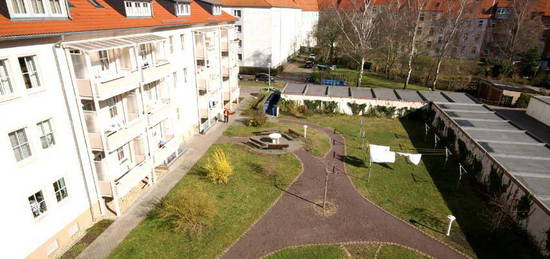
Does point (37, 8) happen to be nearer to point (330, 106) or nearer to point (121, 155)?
point (121, 155)

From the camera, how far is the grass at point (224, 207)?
16.3 meters

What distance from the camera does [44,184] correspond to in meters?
14.6

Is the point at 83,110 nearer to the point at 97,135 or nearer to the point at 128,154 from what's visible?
the point at 97,135

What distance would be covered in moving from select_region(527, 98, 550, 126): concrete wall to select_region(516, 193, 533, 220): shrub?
2431cm

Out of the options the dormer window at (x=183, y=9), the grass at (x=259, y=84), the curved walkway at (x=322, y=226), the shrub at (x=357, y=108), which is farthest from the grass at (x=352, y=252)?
the grass at (x=259, y=84)

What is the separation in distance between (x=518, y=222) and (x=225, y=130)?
25.2 m

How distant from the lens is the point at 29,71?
13.7 meters

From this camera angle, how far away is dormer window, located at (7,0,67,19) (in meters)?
13.1

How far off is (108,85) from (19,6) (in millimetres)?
4926

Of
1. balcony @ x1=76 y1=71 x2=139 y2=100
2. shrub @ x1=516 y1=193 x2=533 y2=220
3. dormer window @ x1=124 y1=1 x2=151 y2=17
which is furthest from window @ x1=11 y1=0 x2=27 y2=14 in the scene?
shrub @ x1=516 y1=193 x2=533 y2=220

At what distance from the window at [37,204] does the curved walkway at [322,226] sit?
895cm

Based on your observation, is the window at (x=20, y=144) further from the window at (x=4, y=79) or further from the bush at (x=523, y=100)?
the bush at (x=523, y=100)

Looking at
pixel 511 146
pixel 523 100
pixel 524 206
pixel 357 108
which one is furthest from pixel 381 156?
pixel 523 100

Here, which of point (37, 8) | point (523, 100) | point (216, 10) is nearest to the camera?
point (37, 8)
